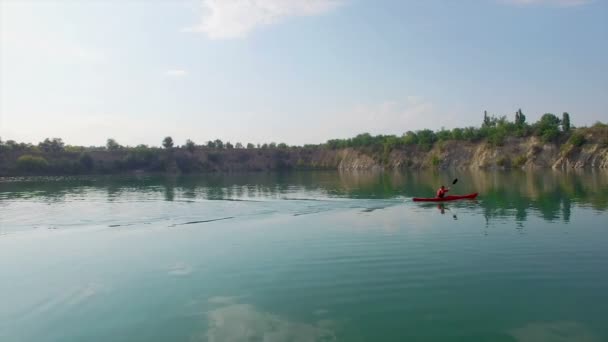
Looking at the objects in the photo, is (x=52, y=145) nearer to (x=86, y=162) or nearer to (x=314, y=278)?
(x=86, y=162)

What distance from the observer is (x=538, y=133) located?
11900 cm

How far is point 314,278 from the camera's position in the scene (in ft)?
54.5

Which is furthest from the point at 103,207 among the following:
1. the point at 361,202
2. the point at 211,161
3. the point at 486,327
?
the point at 211,161

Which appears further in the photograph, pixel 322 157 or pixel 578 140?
pixel 322 157

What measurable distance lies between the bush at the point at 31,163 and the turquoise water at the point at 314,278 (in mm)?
106905

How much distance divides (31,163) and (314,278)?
432 feet

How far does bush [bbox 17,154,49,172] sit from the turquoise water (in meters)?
107

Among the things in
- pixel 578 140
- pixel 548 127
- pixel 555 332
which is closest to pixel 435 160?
pixel 548 127

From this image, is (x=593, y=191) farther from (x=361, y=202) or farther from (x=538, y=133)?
(x=538, y=133)

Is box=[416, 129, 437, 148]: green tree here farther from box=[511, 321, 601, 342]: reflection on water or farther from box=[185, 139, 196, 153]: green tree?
box=[511, 321, 601, 342]: reflection on water

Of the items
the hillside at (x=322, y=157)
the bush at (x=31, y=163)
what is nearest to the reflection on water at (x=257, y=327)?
the hillside at (x=322, y=157)

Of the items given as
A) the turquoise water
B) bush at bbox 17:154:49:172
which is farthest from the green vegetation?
the turquoise water

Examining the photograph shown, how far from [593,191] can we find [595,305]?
39317 millimetres

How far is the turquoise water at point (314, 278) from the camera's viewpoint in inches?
484
